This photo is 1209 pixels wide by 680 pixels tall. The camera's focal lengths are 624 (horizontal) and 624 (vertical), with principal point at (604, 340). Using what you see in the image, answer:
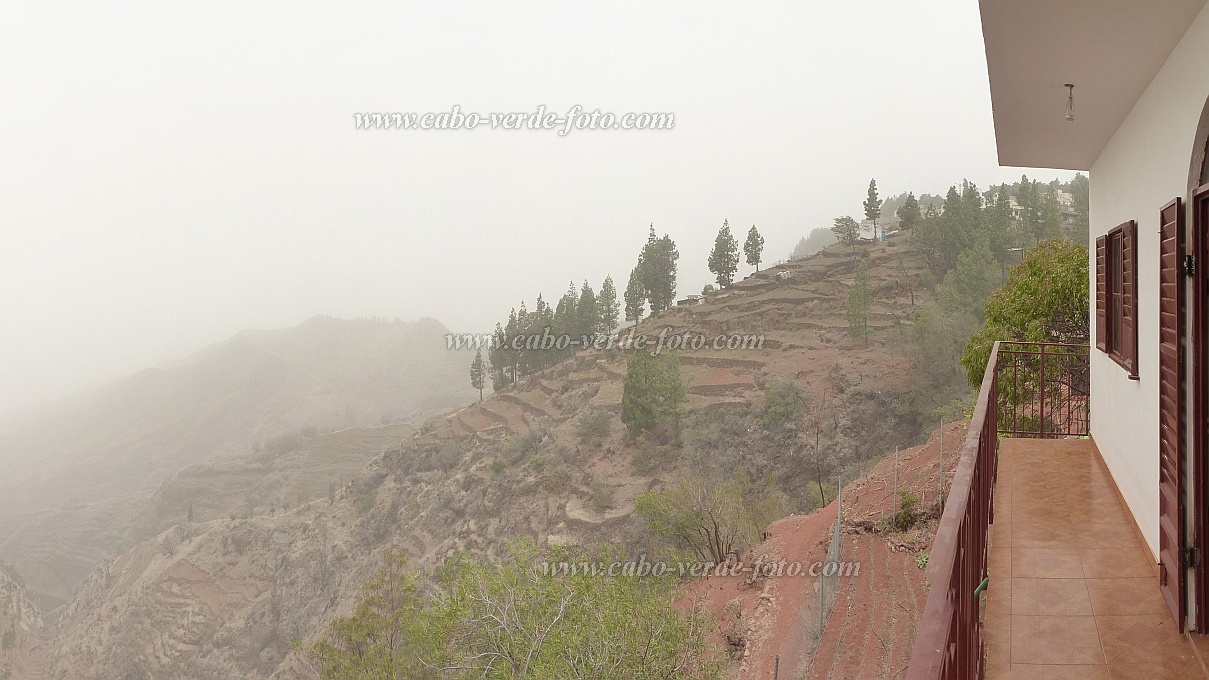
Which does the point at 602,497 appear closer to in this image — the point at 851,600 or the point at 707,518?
the point at 707,518

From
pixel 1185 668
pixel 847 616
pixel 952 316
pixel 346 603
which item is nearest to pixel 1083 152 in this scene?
pixel 1185 668

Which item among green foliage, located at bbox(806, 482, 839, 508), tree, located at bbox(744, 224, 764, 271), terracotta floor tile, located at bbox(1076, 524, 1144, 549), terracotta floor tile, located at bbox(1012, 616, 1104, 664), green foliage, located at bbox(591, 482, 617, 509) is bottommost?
green foliage, located at bbox(591, 482, 617, 509)

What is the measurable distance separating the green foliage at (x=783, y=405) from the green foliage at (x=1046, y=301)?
25.0 m

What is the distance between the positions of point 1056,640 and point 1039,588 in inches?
19.4

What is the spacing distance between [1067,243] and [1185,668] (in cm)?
1102

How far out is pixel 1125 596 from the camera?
284 cm

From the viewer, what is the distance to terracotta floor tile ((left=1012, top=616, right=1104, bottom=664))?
2391 mm

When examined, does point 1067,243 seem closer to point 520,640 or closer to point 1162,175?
point 1162,175

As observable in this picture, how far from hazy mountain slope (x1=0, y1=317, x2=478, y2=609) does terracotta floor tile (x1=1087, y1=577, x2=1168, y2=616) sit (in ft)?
296

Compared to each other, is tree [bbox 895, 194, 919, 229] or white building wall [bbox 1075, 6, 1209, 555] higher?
tree [bbox 895, 194, 919, 229]

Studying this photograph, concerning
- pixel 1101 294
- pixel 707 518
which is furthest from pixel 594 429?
pixel 1101 294

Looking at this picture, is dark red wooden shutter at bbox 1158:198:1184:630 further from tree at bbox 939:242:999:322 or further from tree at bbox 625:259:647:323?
tree at bbox 625:259:647:323

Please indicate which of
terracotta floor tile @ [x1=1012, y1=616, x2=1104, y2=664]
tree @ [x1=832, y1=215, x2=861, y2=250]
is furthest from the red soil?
tree @ [x1=832, y1=215, x2=861, y2=250]

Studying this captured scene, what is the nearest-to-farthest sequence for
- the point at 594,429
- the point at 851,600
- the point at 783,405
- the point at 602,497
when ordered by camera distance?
1. the point at 851,600
2. the point at 602,497
3. the point at 783,405
4. the point at 594,429
